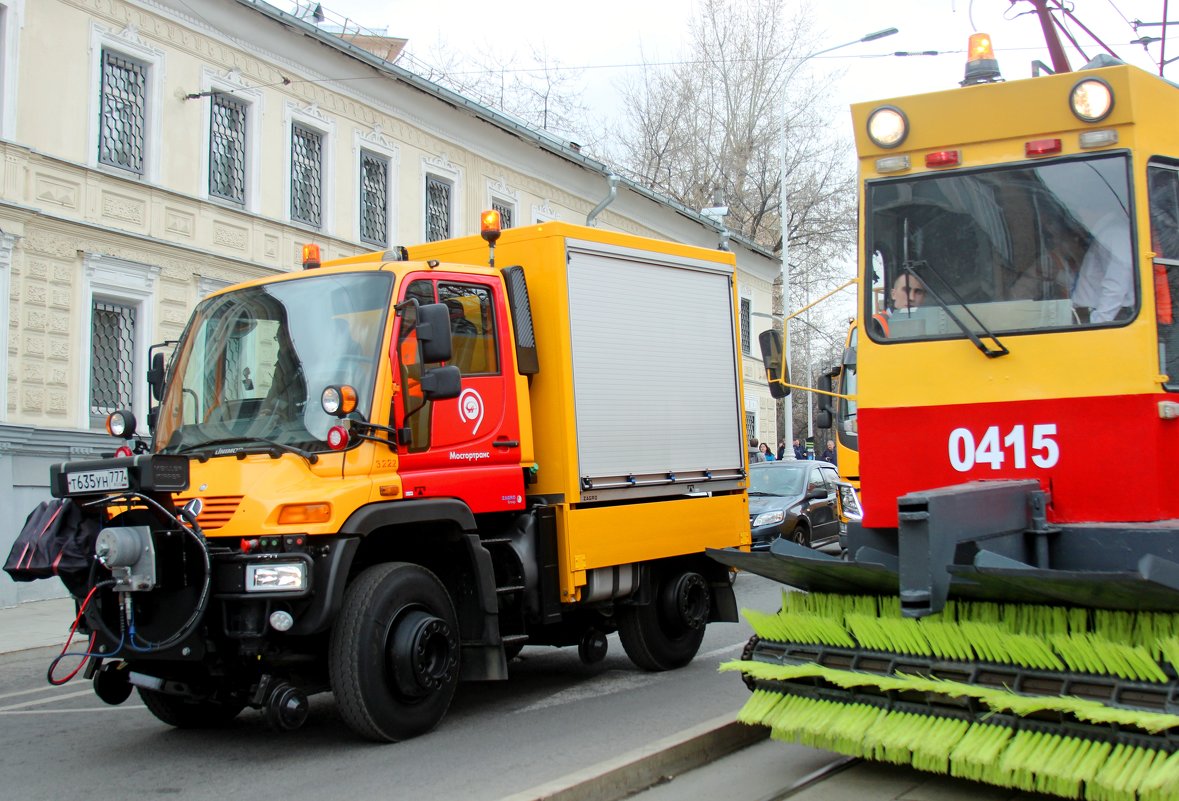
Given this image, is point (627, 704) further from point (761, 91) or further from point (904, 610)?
point (761, 91)

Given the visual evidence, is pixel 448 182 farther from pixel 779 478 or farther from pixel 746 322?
pixel 746 322

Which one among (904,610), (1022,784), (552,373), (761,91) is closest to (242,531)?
(552,373)

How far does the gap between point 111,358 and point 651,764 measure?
12977 mm

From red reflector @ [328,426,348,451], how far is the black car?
10.2m

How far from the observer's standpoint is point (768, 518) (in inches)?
658

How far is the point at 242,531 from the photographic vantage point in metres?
6.32

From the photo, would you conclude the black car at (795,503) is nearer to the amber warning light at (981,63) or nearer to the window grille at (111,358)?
the window grille at (111,358)

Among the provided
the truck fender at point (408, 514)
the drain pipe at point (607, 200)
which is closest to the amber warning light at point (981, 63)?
the truck fender at point (408, 514)

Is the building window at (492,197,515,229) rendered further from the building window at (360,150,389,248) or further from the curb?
the curb

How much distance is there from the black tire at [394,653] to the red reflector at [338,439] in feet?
2.28

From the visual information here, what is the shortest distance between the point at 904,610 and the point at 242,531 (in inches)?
132

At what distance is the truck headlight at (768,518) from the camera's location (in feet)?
54.6

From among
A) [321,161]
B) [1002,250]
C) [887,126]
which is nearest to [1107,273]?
[1002,250]

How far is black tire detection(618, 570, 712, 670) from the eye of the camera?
29.3ft
